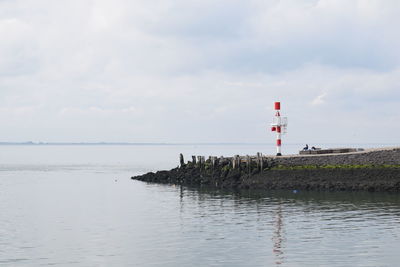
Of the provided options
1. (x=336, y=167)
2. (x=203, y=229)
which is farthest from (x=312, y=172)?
(x=203, y=229)

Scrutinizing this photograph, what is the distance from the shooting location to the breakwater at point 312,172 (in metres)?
55.0

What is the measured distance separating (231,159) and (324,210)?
24.0m

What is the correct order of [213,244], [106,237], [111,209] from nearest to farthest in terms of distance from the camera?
[213,244], [106,237], [111,209]

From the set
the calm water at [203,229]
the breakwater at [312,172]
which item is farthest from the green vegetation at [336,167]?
the calm water at [203,229]

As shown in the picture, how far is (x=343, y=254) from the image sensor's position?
28.4 metres

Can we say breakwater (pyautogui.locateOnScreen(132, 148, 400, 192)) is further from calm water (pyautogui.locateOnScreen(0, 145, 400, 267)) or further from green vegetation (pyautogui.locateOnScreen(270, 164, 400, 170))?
calm water (pyautogui.locateOnScreen(0, 145, 400, 267))

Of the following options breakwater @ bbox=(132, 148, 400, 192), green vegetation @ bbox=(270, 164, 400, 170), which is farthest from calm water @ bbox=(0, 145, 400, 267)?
green vegetation @ bbox=(270, 164, 400, 170)

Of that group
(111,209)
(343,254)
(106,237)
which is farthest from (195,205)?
(343,254)

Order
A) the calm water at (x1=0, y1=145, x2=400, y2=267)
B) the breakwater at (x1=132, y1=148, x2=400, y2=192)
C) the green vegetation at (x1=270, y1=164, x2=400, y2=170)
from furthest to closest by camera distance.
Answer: the green vegetation at (x1=270, y1=164, x2=400, y2=170) → the breakwater at (x1=132, y1=148, x2=400, y2=192) → the calm water at (x1=0, y1=145, x2=400, y2=267)

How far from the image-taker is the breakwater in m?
55.0

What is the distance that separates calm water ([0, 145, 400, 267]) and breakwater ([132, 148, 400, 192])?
246 cm

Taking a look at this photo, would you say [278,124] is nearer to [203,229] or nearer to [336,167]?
[336,167]

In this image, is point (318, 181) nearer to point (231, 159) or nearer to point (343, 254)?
point (231, 159)

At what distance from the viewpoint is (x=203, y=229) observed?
36375mm
